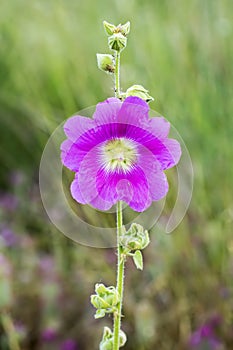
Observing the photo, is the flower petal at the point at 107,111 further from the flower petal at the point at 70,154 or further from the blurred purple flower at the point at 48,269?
the blurred purple flower at the point at 48,269

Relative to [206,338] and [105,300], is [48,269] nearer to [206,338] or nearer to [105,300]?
[206,338]

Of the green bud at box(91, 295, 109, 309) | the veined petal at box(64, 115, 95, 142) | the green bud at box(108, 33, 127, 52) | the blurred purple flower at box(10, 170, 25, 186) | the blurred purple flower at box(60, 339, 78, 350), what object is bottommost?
the blurred purple flower at box(60, 339, 78, 350)

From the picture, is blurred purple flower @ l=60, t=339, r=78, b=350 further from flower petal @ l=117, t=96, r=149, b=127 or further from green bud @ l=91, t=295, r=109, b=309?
flower petal @ l=117, t=96, r=149, b=127

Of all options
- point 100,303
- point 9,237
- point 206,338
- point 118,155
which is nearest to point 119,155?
point 118,155

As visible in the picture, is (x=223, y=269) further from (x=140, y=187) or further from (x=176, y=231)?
(x=140, y=187)

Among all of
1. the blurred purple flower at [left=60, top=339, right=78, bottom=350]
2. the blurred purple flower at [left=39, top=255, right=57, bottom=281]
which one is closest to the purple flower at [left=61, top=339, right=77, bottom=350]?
the blurred purple flower at [left=60, top=339, right=78, bottom=350]

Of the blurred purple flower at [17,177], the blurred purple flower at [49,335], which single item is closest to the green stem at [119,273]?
the blurred purple flower at [49,335]
